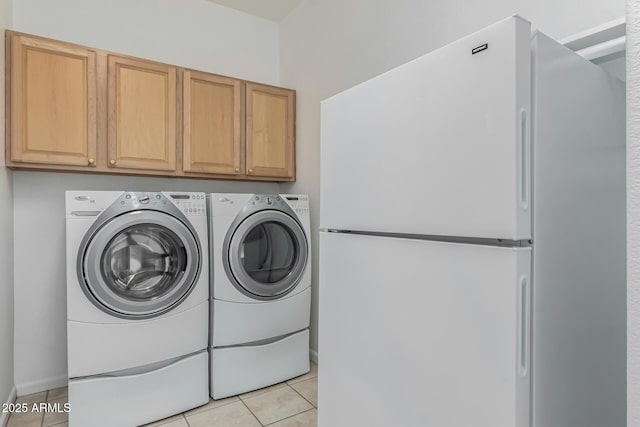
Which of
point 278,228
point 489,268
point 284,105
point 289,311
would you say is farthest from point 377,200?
point 284,105

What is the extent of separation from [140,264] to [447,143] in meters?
1.78

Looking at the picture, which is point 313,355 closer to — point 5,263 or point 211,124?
point 211,124

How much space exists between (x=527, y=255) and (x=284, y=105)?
2418mm

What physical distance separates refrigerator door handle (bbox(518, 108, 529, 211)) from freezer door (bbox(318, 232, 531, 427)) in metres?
0.12

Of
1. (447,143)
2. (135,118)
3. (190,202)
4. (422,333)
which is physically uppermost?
(135,118)

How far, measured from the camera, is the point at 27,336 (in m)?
2.27

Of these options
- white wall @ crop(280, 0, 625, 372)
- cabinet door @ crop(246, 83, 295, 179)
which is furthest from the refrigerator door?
cabinet door @ crop(246, 83, 295, 179)

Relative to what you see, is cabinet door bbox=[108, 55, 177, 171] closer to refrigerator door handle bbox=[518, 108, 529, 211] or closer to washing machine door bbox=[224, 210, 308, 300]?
washing machine door bbox=[224, 210, 308, 300]

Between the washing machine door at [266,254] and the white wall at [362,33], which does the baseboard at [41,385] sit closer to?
the washing machine door at [266,254]

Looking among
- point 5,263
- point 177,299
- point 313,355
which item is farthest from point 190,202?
point 313,355

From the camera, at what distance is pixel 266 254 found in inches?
94.6

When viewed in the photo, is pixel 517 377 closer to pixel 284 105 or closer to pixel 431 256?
pixel 431 256

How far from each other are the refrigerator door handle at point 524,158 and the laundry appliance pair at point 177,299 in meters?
1.71

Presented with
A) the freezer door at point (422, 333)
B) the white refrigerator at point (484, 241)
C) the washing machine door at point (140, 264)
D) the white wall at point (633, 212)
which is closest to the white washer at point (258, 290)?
the washing machine door at point (140, 264)
